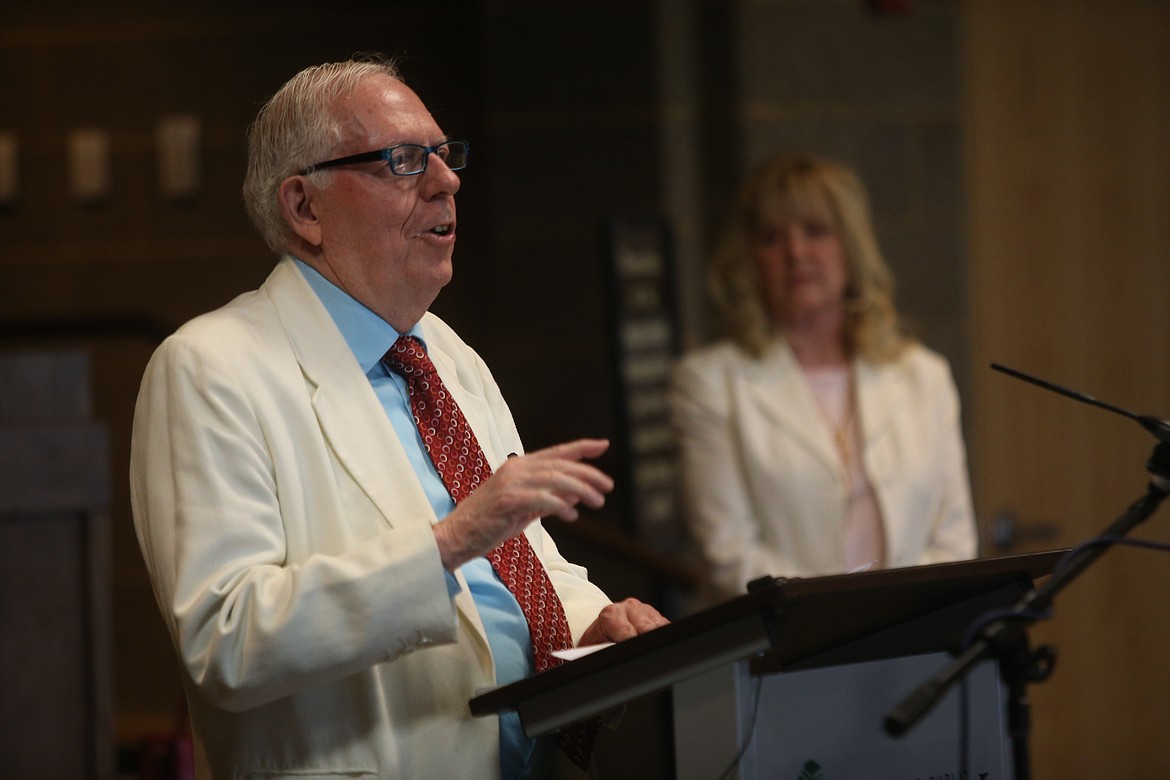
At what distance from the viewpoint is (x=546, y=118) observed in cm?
499

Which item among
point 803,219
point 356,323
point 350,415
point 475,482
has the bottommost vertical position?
point 475,482

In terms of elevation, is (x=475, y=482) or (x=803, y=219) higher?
(x=803, y=219)

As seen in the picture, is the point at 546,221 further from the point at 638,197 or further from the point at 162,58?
the point at 162,58

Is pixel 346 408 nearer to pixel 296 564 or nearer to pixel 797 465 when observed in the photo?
pixel 296 564

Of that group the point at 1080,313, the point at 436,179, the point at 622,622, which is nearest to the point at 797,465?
the point at 622,622

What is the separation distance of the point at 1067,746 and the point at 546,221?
2597mm

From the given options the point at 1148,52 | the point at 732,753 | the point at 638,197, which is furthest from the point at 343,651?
the point at 1148,52

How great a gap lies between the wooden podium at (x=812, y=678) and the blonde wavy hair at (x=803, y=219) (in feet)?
5.02

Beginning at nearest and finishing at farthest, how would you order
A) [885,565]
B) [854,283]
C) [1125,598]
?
[885,565] → [854,283] → [1125,598]

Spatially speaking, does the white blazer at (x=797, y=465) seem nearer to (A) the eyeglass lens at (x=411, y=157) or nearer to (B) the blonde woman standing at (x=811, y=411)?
(B) the blonde woman standing at (x=811, y=411)

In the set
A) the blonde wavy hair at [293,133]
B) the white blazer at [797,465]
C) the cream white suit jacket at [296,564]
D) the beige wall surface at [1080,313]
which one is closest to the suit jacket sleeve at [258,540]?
the cream white suit jacket at [296,564]

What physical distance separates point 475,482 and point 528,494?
38 centimetres

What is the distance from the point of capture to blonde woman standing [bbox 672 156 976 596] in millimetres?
3057

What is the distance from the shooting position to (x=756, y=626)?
4.66ft
